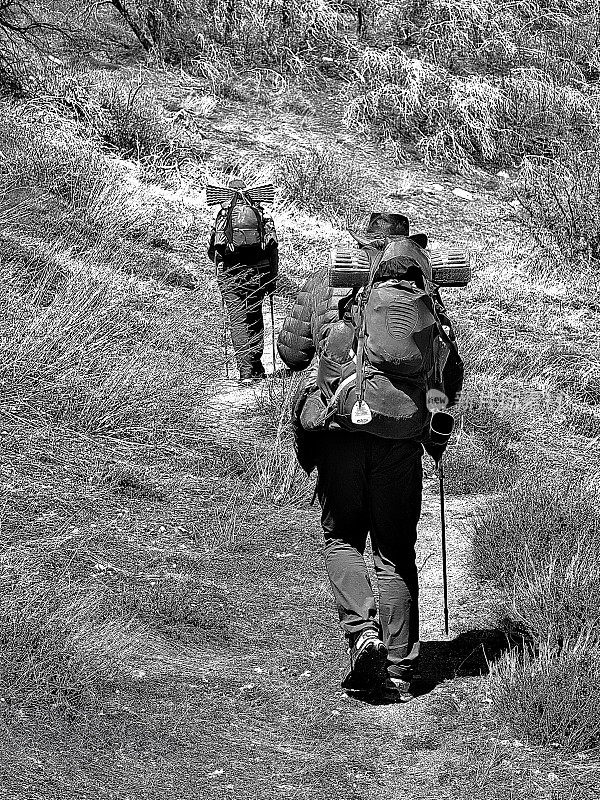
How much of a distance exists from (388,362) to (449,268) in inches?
25.8

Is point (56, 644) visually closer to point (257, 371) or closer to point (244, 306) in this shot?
point (257, 371)

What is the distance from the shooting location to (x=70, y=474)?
6.57m

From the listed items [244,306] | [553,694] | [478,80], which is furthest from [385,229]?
[478,80]

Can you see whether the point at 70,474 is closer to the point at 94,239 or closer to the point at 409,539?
the point at 409,539

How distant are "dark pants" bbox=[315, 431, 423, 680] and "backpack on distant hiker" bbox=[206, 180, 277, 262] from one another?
4.07 metres

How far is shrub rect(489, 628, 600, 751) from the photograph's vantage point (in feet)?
14.1

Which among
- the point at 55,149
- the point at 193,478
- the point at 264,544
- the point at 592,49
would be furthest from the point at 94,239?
the point at 592,49

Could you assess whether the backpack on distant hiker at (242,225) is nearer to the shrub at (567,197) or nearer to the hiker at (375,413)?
the hiker at (375,413)

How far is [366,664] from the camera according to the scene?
4.78 metres

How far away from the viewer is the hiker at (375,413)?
4227 mm

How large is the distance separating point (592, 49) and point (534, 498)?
1423cm

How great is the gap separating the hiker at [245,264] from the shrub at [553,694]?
408 centimetres

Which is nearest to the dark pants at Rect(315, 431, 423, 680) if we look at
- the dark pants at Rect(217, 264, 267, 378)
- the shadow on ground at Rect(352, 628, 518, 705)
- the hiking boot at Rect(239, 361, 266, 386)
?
the shadow on ground at Rect(352, 628, 518, 705)

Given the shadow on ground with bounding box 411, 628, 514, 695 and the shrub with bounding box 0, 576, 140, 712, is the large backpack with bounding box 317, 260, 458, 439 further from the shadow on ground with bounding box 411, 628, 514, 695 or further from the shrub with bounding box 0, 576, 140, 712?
the shrub with bounding box 0, 576, 140, 712
